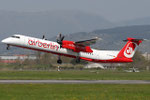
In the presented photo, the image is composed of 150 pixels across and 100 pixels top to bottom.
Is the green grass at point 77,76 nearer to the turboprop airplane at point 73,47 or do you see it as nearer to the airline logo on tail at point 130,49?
the turboprop airplane at point 73,47

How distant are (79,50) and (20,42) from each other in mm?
10209

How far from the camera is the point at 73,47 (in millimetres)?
64375

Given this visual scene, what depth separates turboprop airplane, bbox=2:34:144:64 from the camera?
60.3m

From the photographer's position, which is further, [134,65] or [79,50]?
[134,65]

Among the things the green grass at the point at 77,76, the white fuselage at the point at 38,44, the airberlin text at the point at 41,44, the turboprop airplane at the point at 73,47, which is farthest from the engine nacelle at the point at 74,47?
the green grass at the point at 77,76

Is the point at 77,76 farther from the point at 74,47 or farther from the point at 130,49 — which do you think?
the point at 130,49

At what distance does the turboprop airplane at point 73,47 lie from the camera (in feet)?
198

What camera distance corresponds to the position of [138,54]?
10444cm

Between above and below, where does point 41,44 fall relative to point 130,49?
below
